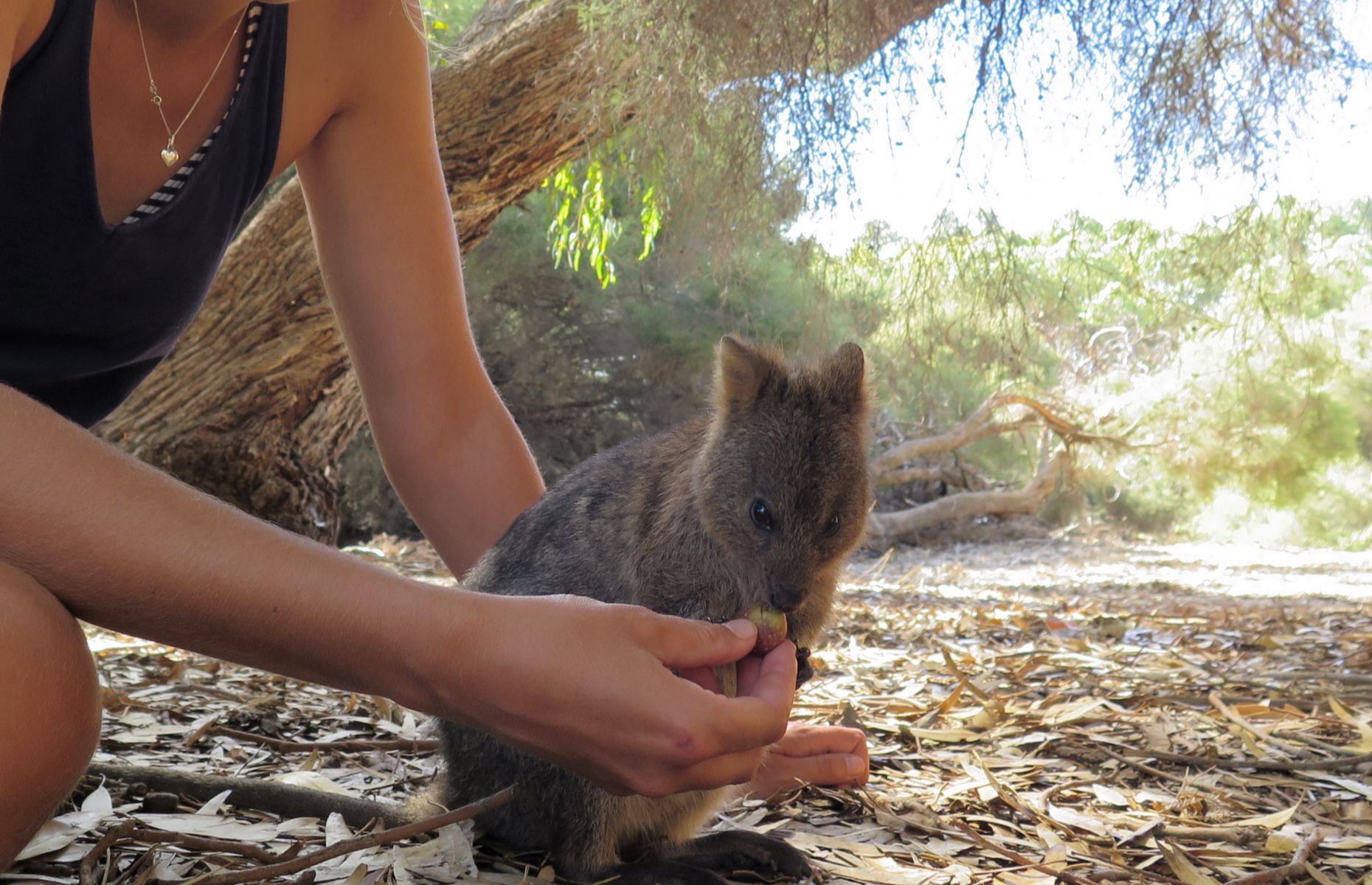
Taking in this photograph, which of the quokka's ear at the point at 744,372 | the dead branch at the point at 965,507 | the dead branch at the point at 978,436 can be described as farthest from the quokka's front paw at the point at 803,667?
the dead branch at the point at 965,507

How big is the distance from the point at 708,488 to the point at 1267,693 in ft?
5.77

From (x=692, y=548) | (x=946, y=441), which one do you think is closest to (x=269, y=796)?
(x=692, y=548)

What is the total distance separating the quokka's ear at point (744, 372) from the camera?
2293mm

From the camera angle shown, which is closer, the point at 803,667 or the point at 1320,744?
the point at 803,667

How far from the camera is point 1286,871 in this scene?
1584 mm

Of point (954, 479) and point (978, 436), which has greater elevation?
point (978, 436)

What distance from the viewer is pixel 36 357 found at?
1639 mm

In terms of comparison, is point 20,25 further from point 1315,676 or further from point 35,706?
point 1315,676

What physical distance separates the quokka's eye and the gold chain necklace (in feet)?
4.10

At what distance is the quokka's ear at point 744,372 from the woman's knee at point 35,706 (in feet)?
4.67

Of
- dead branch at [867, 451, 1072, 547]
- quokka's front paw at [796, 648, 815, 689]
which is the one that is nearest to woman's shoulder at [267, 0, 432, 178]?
quokka's front paw at [796, 648, 815, 689]

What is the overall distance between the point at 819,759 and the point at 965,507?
26.9 feet

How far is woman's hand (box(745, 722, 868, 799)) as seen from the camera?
2.04 metres

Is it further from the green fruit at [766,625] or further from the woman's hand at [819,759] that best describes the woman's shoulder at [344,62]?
the woman's hand at [819,759]
